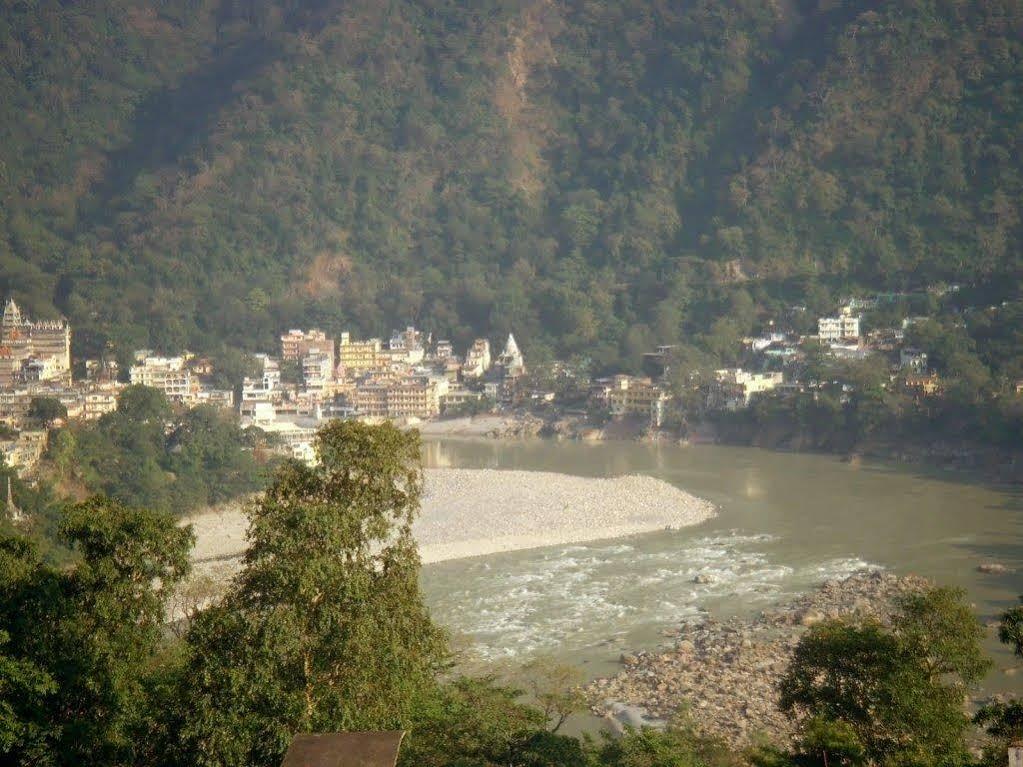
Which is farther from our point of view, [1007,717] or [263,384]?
[263,384]

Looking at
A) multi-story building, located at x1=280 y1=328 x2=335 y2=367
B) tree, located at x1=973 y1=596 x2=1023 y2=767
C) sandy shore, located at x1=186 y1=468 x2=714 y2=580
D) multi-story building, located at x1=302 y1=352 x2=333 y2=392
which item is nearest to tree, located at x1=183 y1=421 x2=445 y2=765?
tree, located at x1=973 y1=596 x2=1023 y2=767

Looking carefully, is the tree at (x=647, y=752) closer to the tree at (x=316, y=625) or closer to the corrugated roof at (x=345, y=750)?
the tree at (x=316, y=625)

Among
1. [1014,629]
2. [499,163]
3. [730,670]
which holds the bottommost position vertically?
[730,670]

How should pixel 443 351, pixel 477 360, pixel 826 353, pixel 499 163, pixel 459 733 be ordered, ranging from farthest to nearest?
pixel 499 163 < pixel 443 351 < pixel 477 360 < pixel 826 353 < pixel 459 733

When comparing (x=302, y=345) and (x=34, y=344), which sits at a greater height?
(x=302, y=345)

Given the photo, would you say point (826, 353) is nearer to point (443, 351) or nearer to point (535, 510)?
point (443, 351)

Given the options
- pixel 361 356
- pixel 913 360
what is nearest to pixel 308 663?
pixel 913 360

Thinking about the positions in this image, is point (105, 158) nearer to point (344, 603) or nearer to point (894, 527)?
point (894, 527)

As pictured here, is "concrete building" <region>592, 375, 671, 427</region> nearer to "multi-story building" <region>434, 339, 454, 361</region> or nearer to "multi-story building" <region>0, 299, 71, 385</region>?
"multi-story building" <region>434, 339, 454, 361</region>
